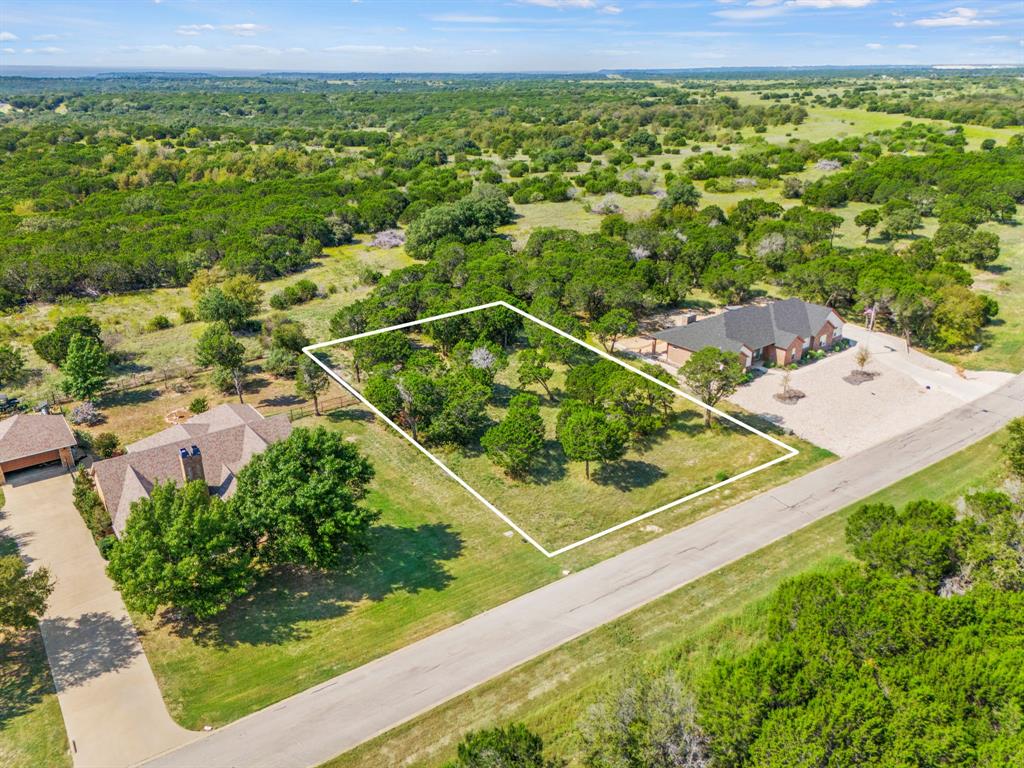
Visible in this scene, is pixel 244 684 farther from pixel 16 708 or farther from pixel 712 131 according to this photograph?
pixel 712 131

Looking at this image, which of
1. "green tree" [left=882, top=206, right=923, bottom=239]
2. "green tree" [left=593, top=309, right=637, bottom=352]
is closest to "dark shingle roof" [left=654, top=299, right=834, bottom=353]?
"green tree" [left=593, top=309, right=637, bottom=352]

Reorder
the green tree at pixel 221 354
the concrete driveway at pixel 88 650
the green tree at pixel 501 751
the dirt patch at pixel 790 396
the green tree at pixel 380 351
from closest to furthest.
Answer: the green tree at pixel 501 751 → the concrete driveway at pixel 88 650 → the green tree at pixel 380 351 → the dirt patch at pixel 790 396 → the green tree at pixel 221 354

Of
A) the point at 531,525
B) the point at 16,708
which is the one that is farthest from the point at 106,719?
the point at 531,525

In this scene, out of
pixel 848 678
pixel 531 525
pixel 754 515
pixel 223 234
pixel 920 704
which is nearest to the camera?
pixel 920 704

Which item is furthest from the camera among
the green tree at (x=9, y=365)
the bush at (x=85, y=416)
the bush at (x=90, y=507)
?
the green tree at (x=9, y=365)

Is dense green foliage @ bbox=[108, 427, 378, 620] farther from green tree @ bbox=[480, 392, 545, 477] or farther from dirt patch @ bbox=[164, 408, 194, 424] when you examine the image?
dirt patch @ bbox=[164, 408, 194, 424]

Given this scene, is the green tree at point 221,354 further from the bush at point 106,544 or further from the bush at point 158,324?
the bush at point 106,544

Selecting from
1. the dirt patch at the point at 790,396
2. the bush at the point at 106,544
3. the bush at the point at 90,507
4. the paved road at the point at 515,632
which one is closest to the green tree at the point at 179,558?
the bush at the point at 106,544

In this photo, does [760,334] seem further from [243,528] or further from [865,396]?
[243,528]
